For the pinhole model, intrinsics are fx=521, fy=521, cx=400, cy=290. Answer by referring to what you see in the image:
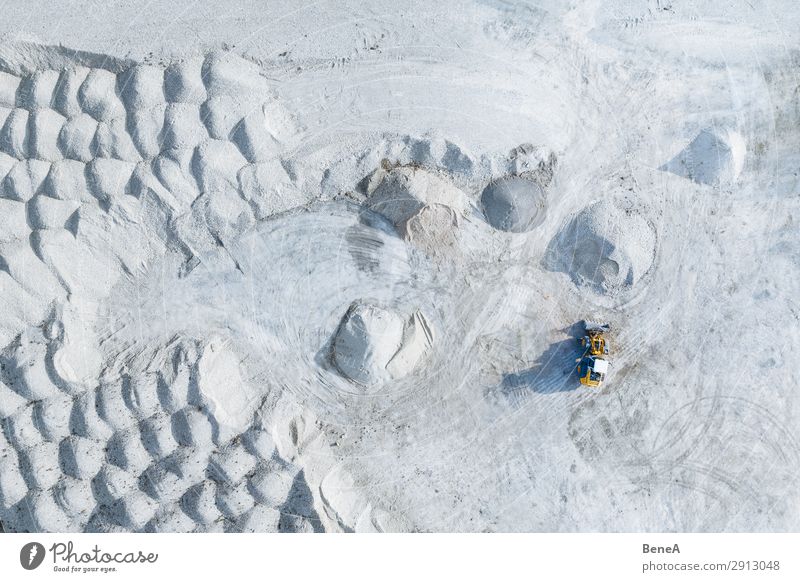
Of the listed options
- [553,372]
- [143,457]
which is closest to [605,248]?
[553,372]

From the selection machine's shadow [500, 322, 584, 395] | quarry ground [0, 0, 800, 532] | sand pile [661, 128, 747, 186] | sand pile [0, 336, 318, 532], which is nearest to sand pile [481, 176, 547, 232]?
quarry ground [0, 0, 800, 532]

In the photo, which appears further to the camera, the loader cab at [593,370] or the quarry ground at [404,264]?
the loader cab at [593,370]

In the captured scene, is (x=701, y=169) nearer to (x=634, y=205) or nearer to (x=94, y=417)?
(x=634, y=205)
